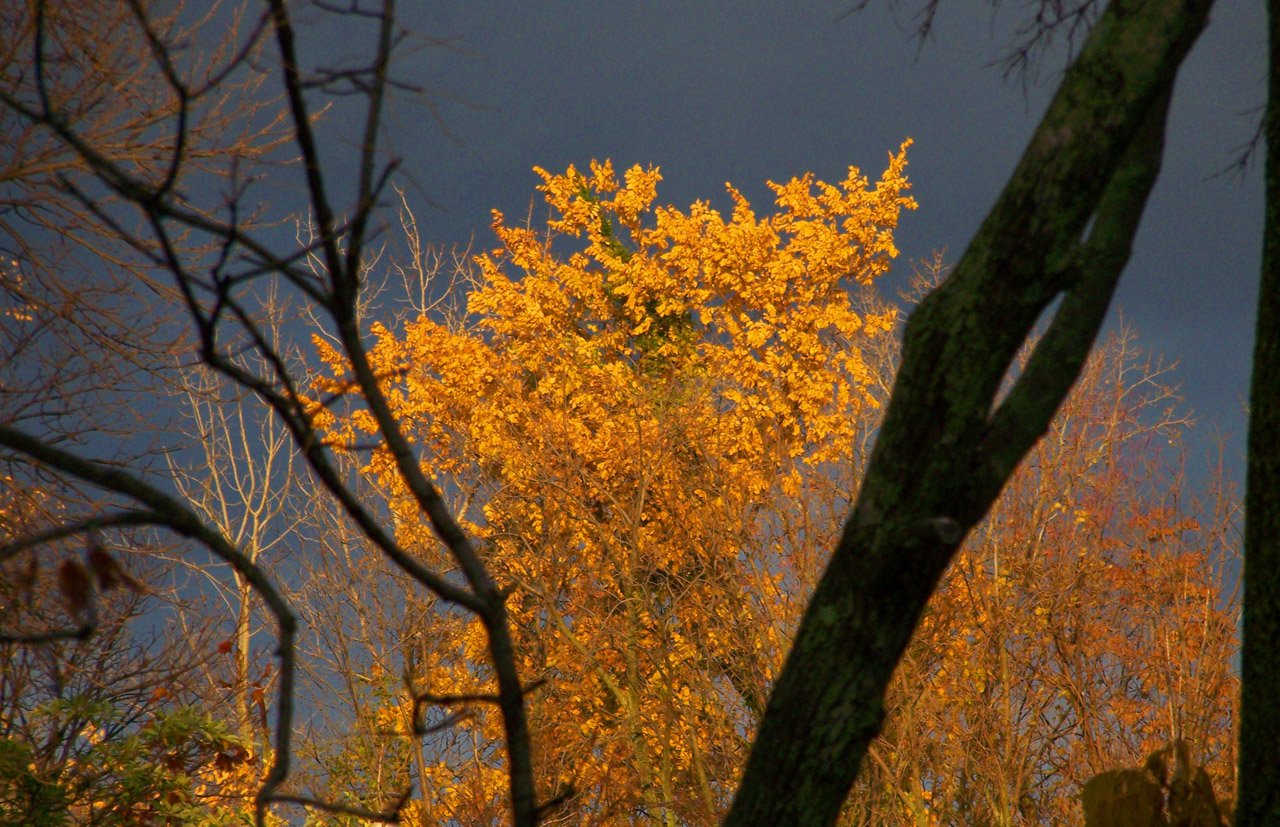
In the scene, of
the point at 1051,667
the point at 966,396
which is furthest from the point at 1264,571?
the point at 1051,667

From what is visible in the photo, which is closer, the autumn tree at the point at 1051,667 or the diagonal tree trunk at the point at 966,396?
the diagonal tree trunk at the point at 966,396

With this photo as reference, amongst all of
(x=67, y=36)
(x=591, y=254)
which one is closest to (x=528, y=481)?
(x=67, y=36)

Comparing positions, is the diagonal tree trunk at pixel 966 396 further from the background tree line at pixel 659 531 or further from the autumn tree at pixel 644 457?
the autumn tree at pixel 644 457

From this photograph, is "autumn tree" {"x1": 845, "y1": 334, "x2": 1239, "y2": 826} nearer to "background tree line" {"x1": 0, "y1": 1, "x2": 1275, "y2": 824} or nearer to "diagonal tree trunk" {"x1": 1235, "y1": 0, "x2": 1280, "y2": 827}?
"background tree line" {"x1": 0, "y1": 1, "x2": 1275, "y2": 824}

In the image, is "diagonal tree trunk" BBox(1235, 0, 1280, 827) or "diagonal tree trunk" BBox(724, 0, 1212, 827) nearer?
"diagonal tree trunk" BBox(724, 0, 1212, 827)

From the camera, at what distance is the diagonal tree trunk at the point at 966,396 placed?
1976 millimetres

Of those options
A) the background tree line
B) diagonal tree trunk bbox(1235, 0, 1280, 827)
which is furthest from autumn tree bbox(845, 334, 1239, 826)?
diagonal tree trunk bbox(1235, 0, 1280, 827)

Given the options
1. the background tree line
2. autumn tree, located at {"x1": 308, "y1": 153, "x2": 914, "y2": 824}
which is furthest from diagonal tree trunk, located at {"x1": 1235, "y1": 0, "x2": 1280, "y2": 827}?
autumn tree, located at {"x1": 308, "y1": 153, "x2": 914, "y2": 824}

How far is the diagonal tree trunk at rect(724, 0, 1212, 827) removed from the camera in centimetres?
198

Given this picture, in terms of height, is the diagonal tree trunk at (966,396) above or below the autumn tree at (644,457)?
below

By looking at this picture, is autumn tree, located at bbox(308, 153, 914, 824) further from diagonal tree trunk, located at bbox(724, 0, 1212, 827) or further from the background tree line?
diagonal tree trunk, located at bbox(724, 0, 1212, 827)

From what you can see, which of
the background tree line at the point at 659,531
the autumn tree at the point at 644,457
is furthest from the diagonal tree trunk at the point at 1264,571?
the autumn tree at the point at 644,457

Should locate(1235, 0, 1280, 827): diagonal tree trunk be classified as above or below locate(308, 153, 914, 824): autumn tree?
below

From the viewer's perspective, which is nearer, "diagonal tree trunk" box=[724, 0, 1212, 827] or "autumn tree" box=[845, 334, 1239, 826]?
"diagonal tree trunk" box=[724, 0, 1212, 827]
